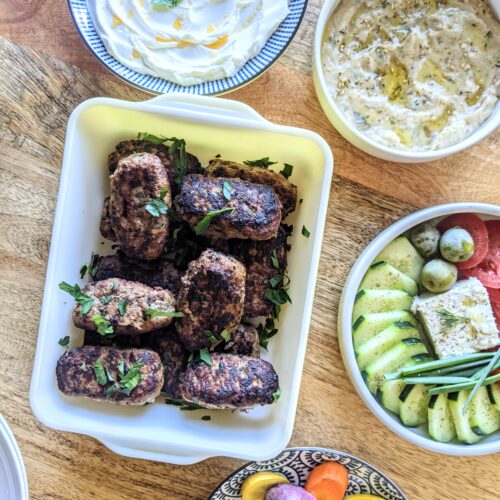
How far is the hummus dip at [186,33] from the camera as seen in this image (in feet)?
5.29

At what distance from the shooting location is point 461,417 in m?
1.68

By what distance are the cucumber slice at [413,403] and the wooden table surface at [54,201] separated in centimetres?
8

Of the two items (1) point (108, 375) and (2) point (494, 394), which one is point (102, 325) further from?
(2) point (494, 394)

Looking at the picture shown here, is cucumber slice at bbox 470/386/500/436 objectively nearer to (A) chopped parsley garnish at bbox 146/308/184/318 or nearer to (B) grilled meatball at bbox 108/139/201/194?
(A) chopped parsley garnish at bbox 146/308/184/318

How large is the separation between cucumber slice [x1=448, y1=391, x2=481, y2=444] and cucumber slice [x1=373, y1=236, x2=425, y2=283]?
1.07 feet

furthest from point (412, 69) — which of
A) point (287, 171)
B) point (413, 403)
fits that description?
point (413, 403)

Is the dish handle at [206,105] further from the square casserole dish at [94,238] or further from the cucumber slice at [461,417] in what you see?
the cucumber slice at [461,417]

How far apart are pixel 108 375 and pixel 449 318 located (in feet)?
2.67

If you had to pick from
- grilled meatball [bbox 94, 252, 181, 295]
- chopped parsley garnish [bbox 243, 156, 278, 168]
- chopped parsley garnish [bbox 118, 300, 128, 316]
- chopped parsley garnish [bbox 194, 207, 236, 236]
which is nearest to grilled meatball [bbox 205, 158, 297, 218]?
chopped parsley garnish [bbox 243, 156, 278, 168]

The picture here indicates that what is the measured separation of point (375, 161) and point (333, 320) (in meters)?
0.41

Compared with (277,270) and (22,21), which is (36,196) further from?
(277,270)

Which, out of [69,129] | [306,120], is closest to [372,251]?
[306,120]

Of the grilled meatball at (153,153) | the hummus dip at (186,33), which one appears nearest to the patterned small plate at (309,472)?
the grilled meatball at (153,153)

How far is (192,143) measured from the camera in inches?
62.3
